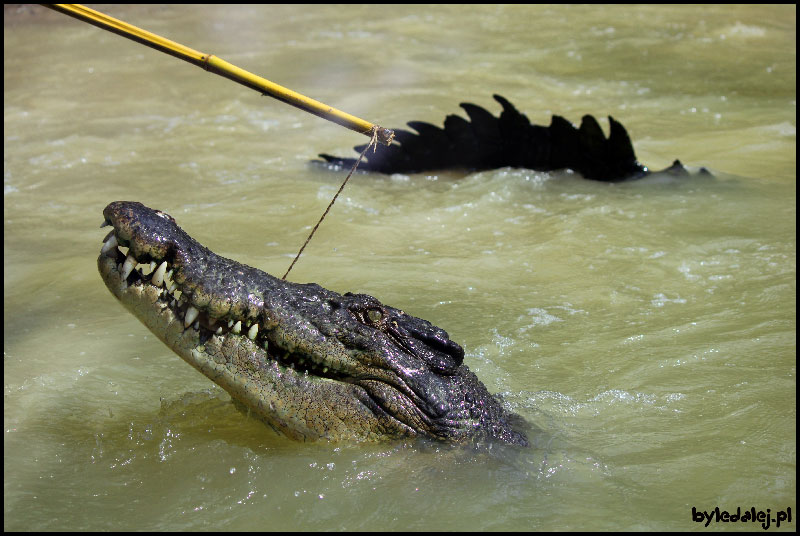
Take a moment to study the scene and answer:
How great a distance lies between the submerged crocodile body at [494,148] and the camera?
21.9ft

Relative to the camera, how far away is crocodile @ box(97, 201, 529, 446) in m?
2.80

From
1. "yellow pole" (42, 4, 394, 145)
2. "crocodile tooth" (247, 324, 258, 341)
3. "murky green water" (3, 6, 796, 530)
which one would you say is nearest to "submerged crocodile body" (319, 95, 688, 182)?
"murky green water" (3, 6, 796, 530)

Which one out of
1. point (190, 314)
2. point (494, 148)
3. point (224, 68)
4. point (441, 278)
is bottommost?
point (441, 278)

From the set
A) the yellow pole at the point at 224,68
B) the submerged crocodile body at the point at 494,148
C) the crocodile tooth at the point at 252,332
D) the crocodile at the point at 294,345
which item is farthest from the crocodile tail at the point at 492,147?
the crocodile tooth at the point at 252,332

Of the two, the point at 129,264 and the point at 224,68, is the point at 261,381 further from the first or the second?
the point at 224,68

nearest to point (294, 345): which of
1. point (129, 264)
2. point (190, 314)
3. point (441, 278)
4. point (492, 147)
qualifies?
point (190, 314)

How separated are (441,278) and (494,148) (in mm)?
2436

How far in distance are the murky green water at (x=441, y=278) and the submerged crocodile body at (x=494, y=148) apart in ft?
0.61

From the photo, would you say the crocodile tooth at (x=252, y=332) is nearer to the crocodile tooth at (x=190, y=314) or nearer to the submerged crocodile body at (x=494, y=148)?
the crocodile tooth at (x=190, y=314)

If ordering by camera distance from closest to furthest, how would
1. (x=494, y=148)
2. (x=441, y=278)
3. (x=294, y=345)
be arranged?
(x=294, y=345), (x=441, y=278), (x=494, y=148)

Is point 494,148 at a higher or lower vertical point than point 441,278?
higher

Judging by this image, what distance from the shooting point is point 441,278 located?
481cm

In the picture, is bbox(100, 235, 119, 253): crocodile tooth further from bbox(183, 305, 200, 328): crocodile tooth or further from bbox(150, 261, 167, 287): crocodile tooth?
bbox(183, 305, 200, 328): crocodile tooth

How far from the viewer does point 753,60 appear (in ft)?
33.3
